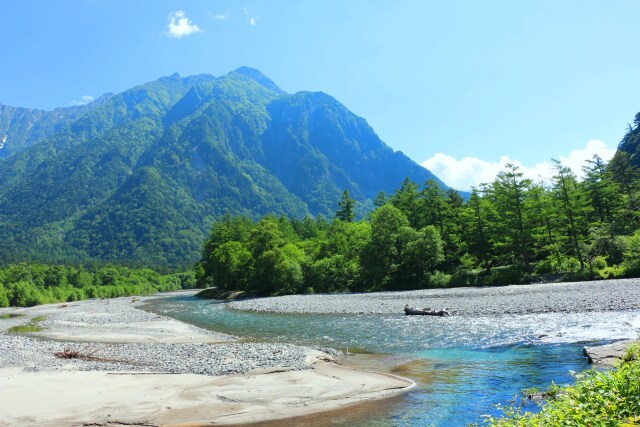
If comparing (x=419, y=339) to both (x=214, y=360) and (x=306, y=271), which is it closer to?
(x=214, y=360)

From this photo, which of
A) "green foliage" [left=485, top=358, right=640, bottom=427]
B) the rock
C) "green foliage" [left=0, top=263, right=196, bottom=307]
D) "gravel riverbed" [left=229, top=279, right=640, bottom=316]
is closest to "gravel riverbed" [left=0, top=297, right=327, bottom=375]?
the rock

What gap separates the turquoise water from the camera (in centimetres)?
1377

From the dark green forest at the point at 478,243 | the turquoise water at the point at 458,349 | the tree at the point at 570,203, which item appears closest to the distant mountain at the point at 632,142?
the dark green forest at the point at 478,243

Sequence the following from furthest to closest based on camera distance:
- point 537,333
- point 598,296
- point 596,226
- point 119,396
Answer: point 596,226 < point 598,296 < point 537,333 < point 119,396

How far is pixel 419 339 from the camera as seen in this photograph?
25844 mm

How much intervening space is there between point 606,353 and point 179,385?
17377mm

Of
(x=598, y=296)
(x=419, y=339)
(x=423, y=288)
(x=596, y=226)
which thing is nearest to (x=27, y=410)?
(x=419, y=339)

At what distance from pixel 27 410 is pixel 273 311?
3676 cm

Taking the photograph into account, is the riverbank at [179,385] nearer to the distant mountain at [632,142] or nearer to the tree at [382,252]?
the tree at [382,252]

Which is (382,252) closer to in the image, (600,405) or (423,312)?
(423,312)

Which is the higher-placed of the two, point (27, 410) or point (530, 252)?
point (530, 252)

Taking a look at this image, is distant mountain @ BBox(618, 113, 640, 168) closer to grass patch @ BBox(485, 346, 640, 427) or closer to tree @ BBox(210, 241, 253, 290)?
tree @ BBox(210, 241, 253, 290)

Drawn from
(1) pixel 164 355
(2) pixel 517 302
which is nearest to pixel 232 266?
(2) pixel 517 302

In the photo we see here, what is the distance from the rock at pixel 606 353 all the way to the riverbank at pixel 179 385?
7.50 metres
